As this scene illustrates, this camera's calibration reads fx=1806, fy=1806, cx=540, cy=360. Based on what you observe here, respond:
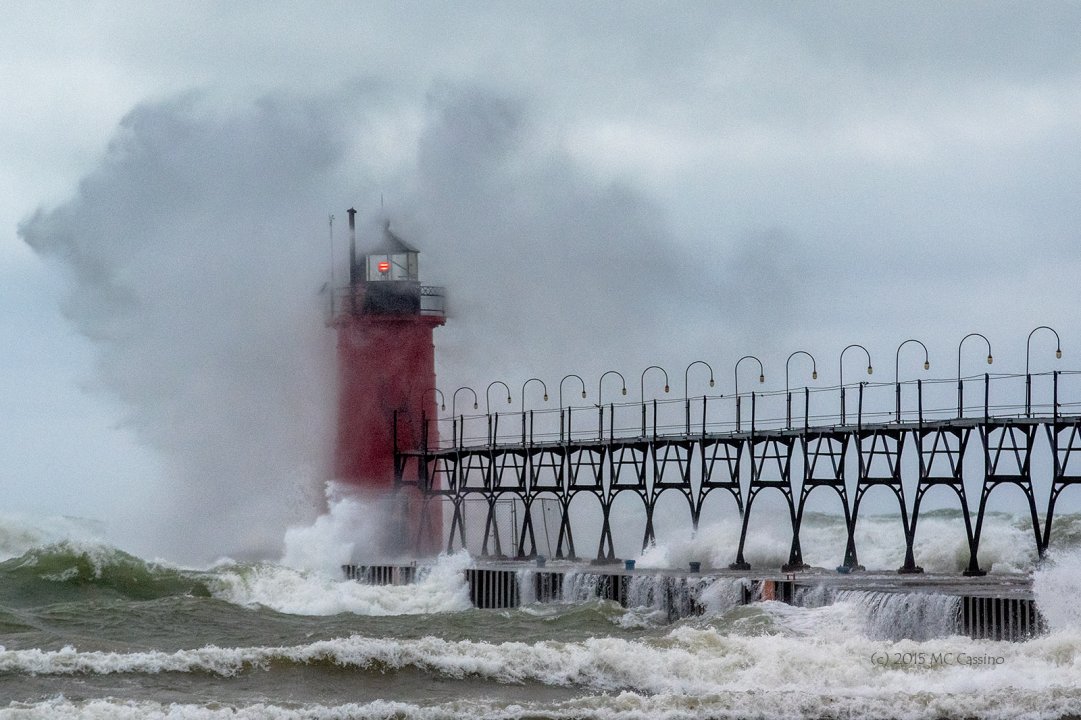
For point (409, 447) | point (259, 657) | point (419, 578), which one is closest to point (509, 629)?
point (259, 657)

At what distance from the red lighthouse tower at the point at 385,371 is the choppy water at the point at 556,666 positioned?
16.6m

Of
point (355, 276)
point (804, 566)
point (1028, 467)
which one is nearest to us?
point (1028, 467)

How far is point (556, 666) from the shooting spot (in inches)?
1008

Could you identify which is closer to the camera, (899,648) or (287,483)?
(899,648)

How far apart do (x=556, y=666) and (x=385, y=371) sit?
25.9m

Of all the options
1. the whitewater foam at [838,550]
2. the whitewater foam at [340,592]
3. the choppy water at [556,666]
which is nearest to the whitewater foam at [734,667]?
the choppy water at [556,666]

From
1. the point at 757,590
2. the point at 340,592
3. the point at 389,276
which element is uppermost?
the point at 389,276

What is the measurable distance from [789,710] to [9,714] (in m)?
9.42

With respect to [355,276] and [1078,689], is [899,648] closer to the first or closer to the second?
[1078,689]

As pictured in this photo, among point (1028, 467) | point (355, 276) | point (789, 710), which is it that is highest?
point (355, 276)

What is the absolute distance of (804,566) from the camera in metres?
39.4

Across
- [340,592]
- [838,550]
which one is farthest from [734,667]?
[838,550]

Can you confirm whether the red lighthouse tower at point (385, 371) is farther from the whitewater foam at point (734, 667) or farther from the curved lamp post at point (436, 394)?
the whitewater foam at point (734, 667)
